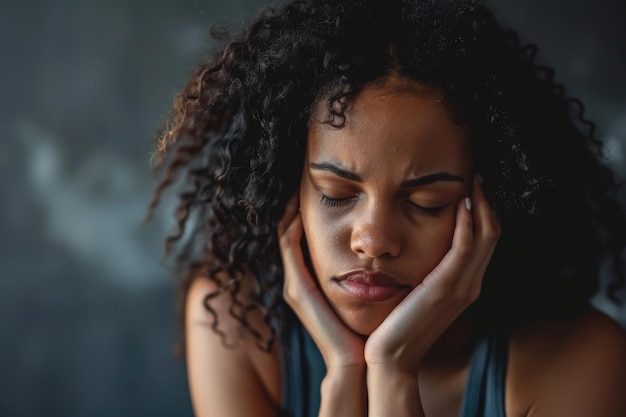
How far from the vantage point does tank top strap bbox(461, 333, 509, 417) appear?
53.5 inches

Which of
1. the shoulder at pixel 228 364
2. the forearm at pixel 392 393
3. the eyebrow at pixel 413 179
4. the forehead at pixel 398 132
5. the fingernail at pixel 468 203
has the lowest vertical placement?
the forearm at pixel 392 393

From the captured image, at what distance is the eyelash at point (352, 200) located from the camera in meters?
1.21

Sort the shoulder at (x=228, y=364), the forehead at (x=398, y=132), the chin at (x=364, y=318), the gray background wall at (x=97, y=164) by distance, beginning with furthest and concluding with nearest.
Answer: the gray background wall at (x=97, y=164) < the shoulder at (x=228, y=364) < the chin at (x=364, y=318) < the forehead at (x=398, y=132)

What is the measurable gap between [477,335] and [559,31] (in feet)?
2.36

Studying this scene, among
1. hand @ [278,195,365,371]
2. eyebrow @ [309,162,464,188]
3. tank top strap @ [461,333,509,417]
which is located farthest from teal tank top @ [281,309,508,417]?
eyebrow @ [309,162,464,188]

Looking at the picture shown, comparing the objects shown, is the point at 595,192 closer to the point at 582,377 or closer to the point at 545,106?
the point at 545,106

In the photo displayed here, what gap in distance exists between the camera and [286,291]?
1.40 m

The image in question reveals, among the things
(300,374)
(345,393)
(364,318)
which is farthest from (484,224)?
(300,374)

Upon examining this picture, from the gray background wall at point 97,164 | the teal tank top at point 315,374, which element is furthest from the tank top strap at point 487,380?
the gray background wall at point 97,164

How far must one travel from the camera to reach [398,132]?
3.84 feet

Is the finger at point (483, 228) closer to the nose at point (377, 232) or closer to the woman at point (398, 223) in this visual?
the woman at point (398, 223)

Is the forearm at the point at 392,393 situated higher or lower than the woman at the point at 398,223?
lower

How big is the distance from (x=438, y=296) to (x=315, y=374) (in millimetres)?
338

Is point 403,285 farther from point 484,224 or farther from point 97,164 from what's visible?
point 97,164
